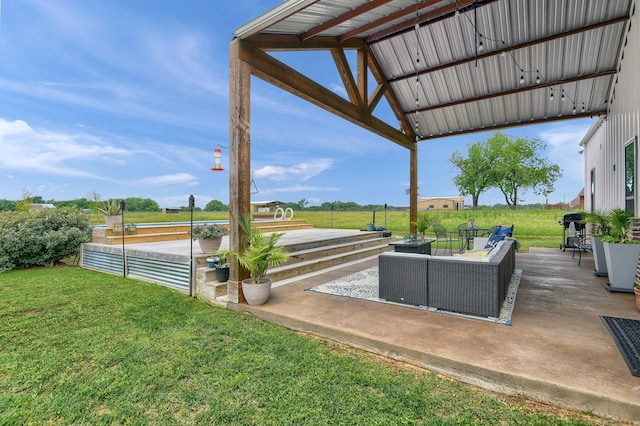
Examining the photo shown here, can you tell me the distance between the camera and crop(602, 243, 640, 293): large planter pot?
4180 millimetres

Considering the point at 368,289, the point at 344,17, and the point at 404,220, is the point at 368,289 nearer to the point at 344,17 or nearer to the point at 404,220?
the point at 344,17

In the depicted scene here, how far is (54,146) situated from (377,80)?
1241 cm

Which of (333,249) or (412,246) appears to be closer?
(412,246)

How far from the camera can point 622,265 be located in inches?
167

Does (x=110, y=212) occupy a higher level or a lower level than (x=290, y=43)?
lower

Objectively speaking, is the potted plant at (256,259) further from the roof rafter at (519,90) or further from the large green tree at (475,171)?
the large green tree at (475,171)

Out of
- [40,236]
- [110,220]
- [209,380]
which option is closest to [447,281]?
[209,380]

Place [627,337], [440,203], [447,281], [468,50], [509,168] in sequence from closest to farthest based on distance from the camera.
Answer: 1. [627,337]
2. [447,281]
3. [468,50]
4. [509,168]
5. [440,203]

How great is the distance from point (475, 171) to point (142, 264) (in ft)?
90.3

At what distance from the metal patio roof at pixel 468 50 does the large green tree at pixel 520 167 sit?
802 inches

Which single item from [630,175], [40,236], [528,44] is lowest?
[40,236]

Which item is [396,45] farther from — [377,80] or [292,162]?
[292,162]

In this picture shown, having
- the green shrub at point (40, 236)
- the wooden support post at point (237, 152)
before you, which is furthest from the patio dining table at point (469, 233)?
the green shrub at point (40, 236)

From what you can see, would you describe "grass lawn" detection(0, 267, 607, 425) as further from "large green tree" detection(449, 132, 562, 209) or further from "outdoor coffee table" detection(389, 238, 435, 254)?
"large green tree" detection(449, 132, 562, 209)
